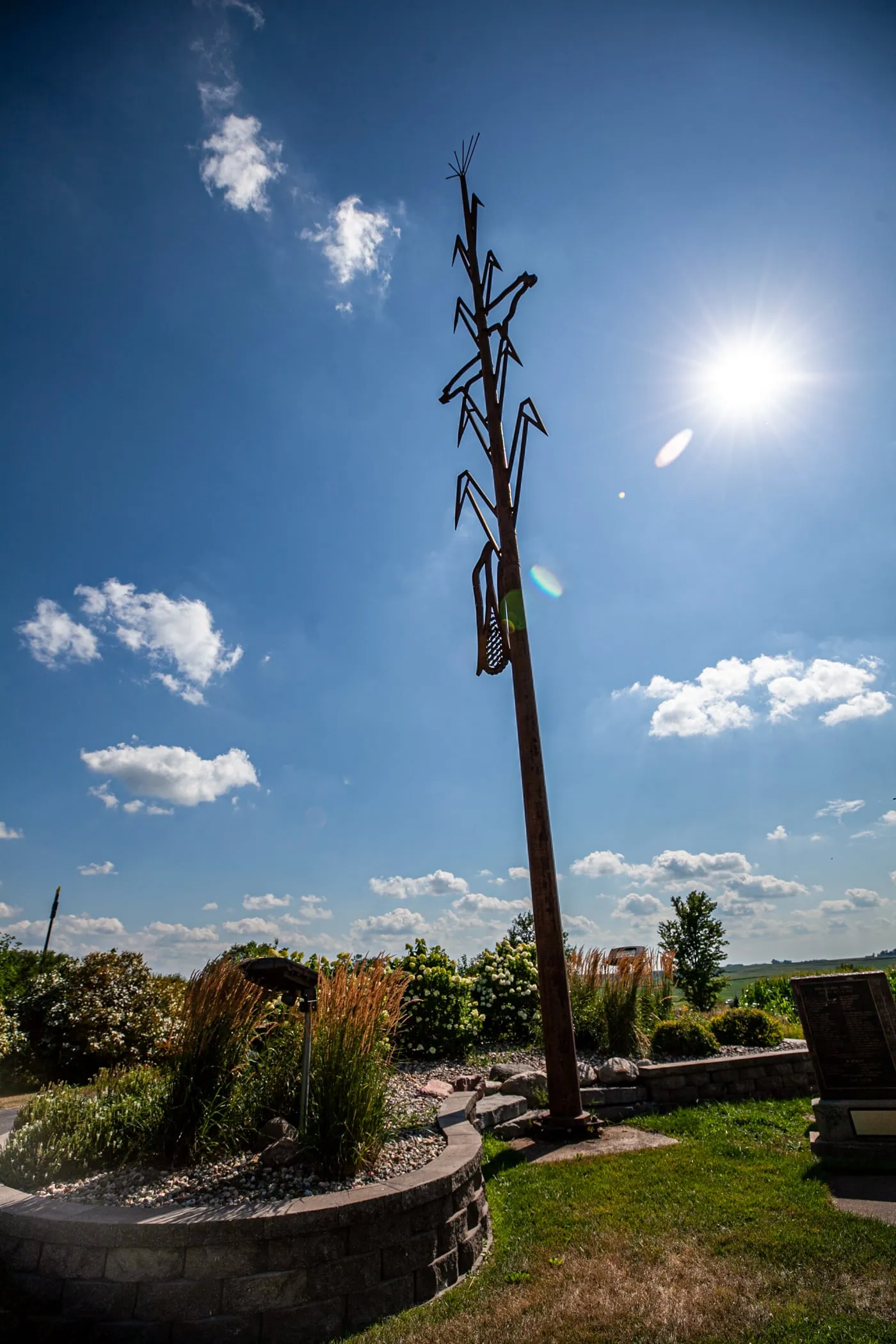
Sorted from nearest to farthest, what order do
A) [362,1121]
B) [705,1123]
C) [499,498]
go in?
[362,1121], [705,1123], [499,498]

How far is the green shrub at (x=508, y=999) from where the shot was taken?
783cm

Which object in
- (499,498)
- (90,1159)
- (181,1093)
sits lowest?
(90,1159)

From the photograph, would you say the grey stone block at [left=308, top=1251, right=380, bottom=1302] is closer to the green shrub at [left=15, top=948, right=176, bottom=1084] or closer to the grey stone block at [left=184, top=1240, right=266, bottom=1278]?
the grey stone block at [left=184, top=1240, right=266, bottom=1278]

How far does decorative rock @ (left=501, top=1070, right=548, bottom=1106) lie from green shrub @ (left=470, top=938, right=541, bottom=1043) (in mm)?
1654

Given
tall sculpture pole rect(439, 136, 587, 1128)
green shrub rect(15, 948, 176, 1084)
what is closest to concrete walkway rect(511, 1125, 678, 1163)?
tall sculpture pole rect(439, 136, 587, 1128)

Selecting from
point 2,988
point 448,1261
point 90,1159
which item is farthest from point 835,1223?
point 2,988

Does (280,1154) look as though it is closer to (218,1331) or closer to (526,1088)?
(218,1331)

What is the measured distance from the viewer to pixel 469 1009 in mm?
7172

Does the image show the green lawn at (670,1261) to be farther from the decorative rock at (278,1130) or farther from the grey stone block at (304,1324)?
the decorative rock at (278,1130)

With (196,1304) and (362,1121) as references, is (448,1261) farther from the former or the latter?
(196,1304)

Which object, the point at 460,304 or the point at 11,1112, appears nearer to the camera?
the point at 11,1112

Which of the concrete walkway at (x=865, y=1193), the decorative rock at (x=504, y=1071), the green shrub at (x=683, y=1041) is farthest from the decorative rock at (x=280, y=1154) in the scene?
the green shrub at (x=683, y=1041)

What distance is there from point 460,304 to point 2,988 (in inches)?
572

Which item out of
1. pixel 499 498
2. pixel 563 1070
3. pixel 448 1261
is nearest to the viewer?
pixel 448 1261
